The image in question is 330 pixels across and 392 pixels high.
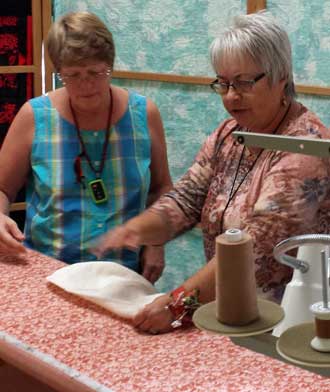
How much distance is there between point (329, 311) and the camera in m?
1.23

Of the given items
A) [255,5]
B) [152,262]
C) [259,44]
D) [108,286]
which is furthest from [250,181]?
[255,5]

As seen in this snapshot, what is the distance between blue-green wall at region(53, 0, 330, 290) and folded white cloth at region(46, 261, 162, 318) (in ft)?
5.14

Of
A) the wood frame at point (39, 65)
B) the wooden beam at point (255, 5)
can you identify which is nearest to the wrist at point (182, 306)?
the wooden beam at point (255, 5)

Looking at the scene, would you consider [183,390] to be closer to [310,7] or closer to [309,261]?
[309,261]

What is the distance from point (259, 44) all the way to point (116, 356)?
2.70ft

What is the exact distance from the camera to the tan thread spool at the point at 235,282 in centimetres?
130

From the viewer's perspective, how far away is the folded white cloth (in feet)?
6.63

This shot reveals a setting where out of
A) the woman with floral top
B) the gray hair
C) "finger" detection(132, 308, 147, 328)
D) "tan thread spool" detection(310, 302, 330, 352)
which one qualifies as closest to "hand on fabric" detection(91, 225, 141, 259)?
the woman with floral top

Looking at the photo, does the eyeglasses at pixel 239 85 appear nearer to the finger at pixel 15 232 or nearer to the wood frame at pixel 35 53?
the finger at pixel 15 232

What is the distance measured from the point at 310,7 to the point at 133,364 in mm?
2070

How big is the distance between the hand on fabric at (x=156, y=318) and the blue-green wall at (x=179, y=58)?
5.75ft

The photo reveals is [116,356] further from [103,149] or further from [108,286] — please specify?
[103,149]

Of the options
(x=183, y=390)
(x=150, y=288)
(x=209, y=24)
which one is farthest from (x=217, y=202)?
(x=209, y=24)

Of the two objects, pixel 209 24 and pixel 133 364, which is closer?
pixel 133 364
